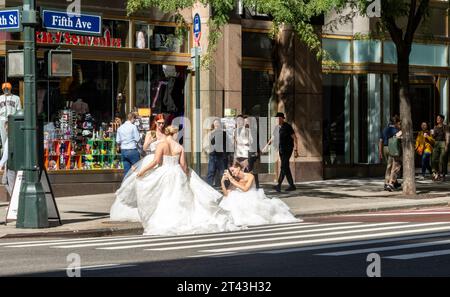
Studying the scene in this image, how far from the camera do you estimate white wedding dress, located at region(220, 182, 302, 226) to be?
19.7 m

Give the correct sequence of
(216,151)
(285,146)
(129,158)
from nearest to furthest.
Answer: (129,158) < (216,151) < (285,146)

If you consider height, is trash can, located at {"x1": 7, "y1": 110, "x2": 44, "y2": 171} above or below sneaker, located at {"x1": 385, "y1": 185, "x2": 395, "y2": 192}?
above

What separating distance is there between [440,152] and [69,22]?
16.5 m

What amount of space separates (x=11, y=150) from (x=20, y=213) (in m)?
1.15

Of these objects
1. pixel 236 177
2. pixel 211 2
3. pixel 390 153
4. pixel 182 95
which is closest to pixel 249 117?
pixel 182 95

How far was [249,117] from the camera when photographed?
29672 mm

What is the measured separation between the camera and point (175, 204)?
18219 millimetres

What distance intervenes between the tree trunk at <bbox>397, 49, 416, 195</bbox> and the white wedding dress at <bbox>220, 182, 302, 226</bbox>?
6452 mm

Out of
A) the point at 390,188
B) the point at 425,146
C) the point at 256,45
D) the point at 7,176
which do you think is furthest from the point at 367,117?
the point at 7,176

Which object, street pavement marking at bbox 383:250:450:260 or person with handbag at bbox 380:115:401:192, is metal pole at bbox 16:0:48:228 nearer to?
street pavement marking at bbox 383:250:450:260

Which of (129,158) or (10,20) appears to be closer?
(10,20)

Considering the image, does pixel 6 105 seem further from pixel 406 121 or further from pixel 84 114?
pixel 406 121

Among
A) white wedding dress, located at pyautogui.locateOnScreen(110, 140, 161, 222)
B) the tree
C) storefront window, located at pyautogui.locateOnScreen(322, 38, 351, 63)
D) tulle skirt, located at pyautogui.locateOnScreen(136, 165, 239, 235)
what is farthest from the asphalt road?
storefront window, located at pyautogui.locateOnScreen(322, 38, 351, 63)

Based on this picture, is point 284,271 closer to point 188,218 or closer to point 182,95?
point 188,218
